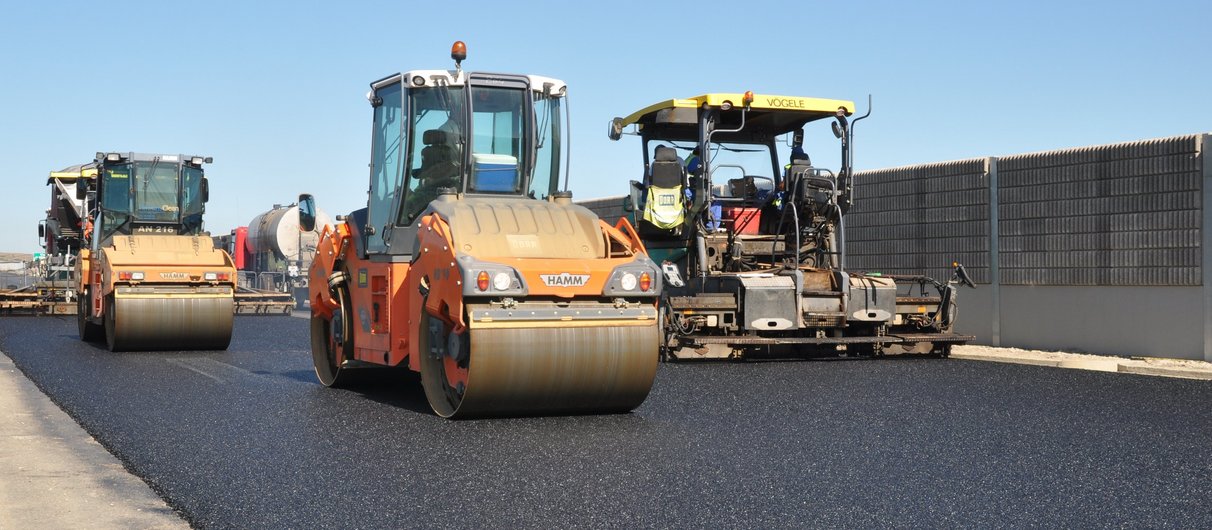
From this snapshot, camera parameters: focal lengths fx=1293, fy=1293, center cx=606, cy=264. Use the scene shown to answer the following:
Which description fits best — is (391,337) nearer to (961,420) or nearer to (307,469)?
(307,469)

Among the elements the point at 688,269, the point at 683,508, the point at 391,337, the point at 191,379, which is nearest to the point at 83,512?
the point at 683,508

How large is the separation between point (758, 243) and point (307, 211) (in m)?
4.50

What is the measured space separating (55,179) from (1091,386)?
21.0 m

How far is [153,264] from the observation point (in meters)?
12.9

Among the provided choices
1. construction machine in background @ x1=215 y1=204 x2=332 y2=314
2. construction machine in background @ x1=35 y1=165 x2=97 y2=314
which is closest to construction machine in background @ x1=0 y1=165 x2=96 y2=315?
construction machine in background @ x1=35 y1=165 x2=97 y2=314

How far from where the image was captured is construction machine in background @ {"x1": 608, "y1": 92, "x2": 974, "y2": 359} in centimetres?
1088

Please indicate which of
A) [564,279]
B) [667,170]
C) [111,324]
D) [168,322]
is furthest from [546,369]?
[111,324]

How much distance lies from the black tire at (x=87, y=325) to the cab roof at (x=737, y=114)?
654cm

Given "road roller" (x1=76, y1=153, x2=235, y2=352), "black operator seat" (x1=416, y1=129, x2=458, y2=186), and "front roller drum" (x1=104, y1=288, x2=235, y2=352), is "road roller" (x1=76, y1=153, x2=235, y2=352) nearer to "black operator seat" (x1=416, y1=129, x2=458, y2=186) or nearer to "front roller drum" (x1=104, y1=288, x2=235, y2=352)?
"front roller drum" (x1=104, y1=288, x2=235, y2=352)

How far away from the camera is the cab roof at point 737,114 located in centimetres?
1153

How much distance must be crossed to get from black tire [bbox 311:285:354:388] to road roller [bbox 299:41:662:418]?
1 cm

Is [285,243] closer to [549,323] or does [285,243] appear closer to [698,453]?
[549,323]

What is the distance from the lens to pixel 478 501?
180 inches

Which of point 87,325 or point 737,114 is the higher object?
point 737,114
